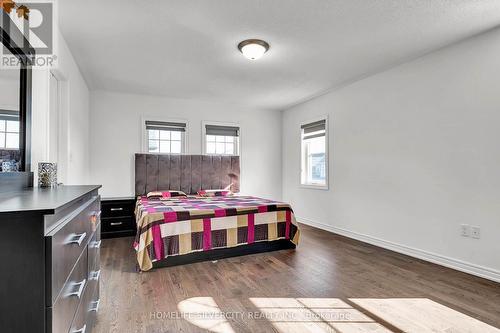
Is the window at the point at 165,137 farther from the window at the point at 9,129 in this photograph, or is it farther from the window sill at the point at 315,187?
the window at the point at 9,129

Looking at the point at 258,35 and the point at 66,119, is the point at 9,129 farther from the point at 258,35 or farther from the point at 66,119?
the point at 258,35

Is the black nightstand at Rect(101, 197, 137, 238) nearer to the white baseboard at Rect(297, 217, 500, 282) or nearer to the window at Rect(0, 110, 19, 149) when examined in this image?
the window at Rect(0, 110, 19, 149)

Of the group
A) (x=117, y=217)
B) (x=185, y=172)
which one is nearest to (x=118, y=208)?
(x=117, y=217)

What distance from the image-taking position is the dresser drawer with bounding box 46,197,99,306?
86 centimetres

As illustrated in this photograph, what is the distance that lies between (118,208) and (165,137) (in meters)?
1.55

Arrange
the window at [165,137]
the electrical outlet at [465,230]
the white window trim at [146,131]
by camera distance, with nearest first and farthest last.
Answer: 1. the electrical outlet at [465,230]
2. the white window trim at [146,131]
3. the window at [165,137]

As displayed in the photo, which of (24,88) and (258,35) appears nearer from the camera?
(24,88)

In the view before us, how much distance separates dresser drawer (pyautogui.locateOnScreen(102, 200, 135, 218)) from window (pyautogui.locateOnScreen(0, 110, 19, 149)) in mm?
2648

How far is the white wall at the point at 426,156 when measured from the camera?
2.75 meters

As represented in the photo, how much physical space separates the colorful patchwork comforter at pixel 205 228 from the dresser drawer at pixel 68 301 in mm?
1483

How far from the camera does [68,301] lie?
42.2 inches

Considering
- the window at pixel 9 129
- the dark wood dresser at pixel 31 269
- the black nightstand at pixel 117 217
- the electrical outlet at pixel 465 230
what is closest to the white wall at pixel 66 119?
the window at pixel 9 129

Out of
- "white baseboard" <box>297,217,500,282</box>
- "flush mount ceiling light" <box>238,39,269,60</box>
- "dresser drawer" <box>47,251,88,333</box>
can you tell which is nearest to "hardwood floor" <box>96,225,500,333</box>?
"white baseboard" <box>297,217,500,282</box>

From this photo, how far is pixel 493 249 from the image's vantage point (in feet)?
8.78
